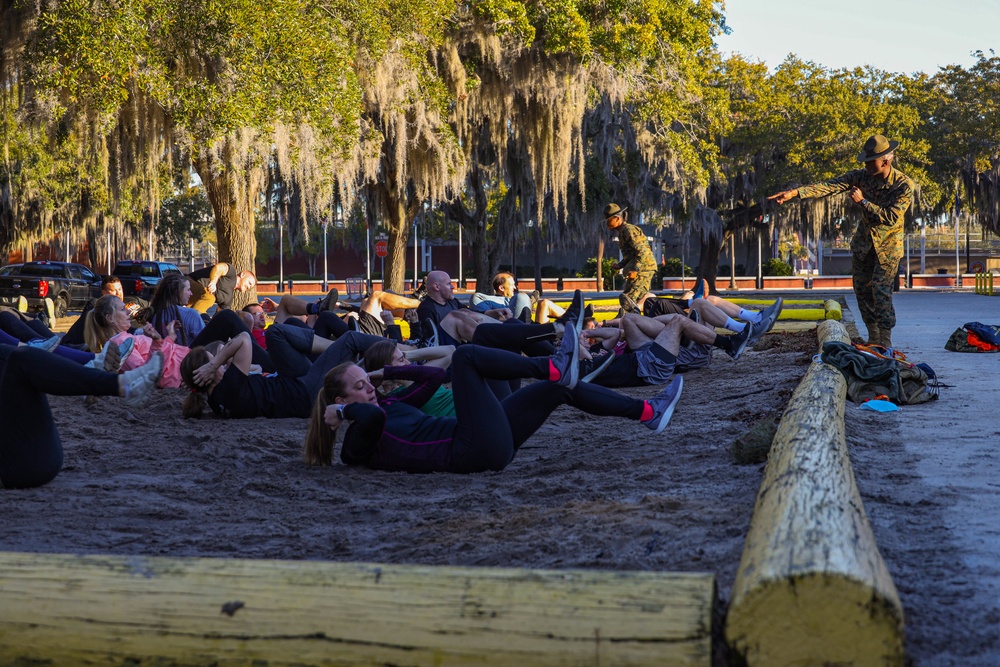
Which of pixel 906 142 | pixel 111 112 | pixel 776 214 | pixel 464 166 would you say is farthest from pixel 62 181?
pixel 906 142

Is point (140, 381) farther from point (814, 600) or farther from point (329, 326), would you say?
point (329, 326)

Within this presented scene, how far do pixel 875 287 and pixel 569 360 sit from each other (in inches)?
235

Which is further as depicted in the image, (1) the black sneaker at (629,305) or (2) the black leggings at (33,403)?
(1) the black sneaker at (629,305)

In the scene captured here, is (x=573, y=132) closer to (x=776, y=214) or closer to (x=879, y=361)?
(x=879, y=361)

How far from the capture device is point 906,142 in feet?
137

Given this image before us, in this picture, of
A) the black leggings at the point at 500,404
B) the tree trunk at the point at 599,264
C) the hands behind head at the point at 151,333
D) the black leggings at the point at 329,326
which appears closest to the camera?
the black leggings at the point at 500,404

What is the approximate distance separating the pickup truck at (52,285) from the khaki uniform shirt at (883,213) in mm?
20582

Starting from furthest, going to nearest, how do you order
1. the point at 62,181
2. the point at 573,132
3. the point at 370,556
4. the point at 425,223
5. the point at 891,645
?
the point at 425,223 → the point at 62,181 → the point at 573,132 → the point at 370,556 → the point at 891,645

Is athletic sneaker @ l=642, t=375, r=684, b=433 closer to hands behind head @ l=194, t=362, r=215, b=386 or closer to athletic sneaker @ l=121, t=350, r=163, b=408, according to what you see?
athletic sneaker @ l=121, t=350, r=163, b=408

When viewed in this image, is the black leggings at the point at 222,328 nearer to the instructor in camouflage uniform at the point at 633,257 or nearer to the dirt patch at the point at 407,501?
the dirt patch at the point at 407,501

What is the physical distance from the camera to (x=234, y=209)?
1795cm

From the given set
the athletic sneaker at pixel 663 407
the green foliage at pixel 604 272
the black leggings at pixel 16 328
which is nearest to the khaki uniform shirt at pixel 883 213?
the athletic sneaker at pixel 663 407

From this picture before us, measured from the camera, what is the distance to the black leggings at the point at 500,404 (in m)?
5.84

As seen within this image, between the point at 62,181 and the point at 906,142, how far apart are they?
31007 millimetres
